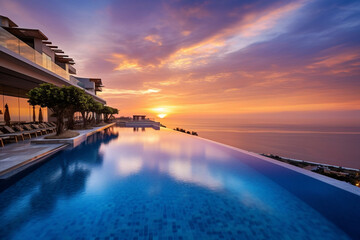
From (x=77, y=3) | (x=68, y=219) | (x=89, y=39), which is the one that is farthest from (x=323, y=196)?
(x=89, y=39)

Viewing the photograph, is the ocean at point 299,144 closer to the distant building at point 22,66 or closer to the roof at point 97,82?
the roof at point 97,82

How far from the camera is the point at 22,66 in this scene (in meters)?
8.26

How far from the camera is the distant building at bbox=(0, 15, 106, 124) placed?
7156mm

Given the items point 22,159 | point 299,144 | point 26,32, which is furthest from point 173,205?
point 299,144

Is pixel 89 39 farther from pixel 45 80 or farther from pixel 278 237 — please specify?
pixel 278 237

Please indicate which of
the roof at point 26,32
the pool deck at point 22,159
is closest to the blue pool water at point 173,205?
the pool deck at point 22,159

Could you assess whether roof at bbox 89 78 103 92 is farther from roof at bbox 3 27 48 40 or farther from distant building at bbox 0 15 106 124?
roof at bbox 3 27 48 40

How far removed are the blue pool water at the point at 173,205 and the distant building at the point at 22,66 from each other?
5.68 meters

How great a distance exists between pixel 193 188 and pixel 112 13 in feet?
44.0

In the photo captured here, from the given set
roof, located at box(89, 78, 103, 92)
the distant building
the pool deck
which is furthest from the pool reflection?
roof, located at box(89, 78, 103, 92)

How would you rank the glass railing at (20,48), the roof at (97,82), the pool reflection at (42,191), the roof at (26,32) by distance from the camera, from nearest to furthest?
the pool reflection at (42,191), the glass railing at (20,48), the roof at (26,32), the roof at (97,82)

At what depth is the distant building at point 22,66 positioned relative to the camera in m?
7.16

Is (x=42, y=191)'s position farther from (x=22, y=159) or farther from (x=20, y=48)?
(x=20, y=48)

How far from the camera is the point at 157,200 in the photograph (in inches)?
151
